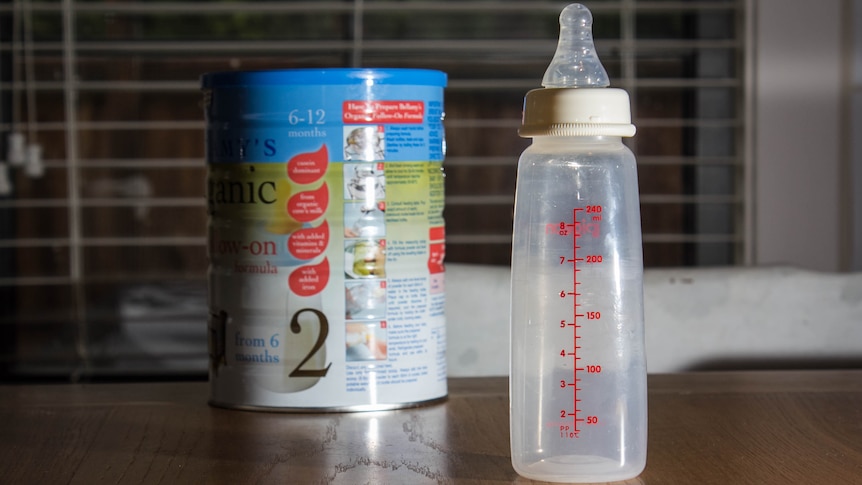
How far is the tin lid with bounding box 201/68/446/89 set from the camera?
2.68ft

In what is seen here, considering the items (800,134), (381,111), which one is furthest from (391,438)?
(800,134)

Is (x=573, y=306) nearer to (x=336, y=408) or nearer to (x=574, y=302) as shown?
(x=574, y=302)

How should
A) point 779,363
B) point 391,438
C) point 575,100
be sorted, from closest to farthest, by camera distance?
point 575,100, point 391,438, point 779,363

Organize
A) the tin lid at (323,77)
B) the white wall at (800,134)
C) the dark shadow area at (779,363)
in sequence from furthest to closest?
1. the white wall at (800,134)
2. the dark shadow area at (779,363)
3. the tin lid at (323,77)

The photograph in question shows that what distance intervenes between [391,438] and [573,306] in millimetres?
180

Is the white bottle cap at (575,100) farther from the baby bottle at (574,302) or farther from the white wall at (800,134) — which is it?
the white wall at (800,134)

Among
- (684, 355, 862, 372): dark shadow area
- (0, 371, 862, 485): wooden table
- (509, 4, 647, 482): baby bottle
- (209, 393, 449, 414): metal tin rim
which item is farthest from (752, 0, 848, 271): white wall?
(509, 4, 647, 482): baby bottle

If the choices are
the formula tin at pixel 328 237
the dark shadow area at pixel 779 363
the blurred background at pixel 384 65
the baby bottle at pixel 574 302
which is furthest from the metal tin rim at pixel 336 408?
the blurred background at pixel 384 65

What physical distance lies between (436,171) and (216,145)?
0.17 meters

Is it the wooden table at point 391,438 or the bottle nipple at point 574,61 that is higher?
the bottle nipple at point 574,61

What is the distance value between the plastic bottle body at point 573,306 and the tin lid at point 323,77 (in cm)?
22

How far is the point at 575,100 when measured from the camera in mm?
605

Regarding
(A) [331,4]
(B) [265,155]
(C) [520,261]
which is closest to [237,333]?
(B) [265,155]

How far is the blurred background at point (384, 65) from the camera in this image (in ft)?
9.69
